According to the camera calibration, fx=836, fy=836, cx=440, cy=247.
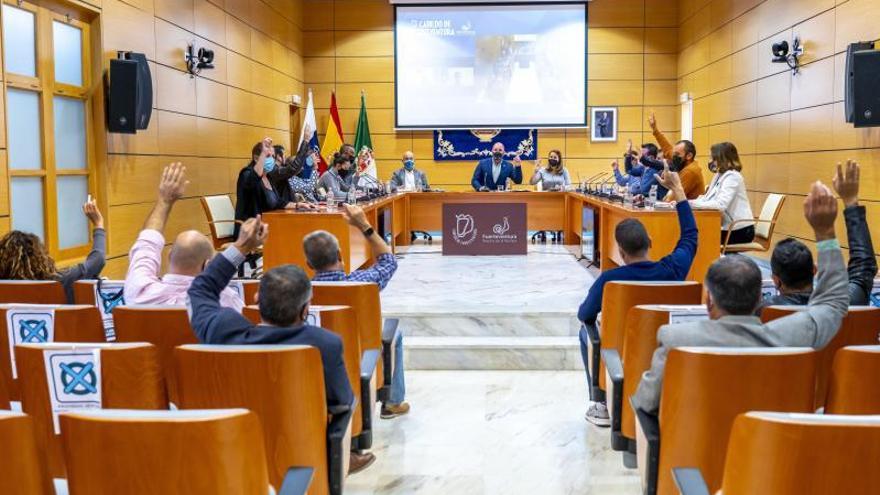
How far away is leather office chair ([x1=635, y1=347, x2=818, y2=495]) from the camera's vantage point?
1869 mm

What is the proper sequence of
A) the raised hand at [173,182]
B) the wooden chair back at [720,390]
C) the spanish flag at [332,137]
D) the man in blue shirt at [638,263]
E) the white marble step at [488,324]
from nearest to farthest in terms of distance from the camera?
1. the wooden chair back at [720,390]
2. the raised hand at [173,182]
3. the man in blue shirt at [638,263]
4. the white marble step at [488,324]
5. the spanish flag at [332,137]

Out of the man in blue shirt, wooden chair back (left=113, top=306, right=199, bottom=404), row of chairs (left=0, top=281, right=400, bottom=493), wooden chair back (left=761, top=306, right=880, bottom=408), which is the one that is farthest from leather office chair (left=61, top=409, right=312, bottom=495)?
the man in blue shirt

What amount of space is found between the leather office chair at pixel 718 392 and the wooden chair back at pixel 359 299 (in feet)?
4.89

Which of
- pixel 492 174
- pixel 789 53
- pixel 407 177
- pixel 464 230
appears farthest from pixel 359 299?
pixel 407 177

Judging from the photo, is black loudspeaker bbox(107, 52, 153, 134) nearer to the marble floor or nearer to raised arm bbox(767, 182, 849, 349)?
the marble floor

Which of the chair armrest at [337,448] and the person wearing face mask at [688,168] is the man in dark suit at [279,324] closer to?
the chair armrest at [337,448]

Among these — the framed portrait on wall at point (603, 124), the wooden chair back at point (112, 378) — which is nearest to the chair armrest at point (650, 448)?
the wooden chair back at point (112, 378)

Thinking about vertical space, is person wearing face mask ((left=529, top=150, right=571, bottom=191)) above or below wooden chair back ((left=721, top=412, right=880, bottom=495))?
above

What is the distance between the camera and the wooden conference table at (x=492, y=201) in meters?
6.14

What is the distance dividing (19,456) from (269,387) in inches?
25.4

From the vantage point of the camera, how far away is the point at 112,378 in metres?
2.01

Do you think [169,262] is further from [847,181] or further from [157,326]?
[847,181]

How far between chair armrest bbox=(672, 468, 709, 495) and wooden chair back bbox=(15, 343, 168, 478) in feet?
4.11

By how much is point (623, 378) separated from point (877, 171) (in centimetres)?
470
